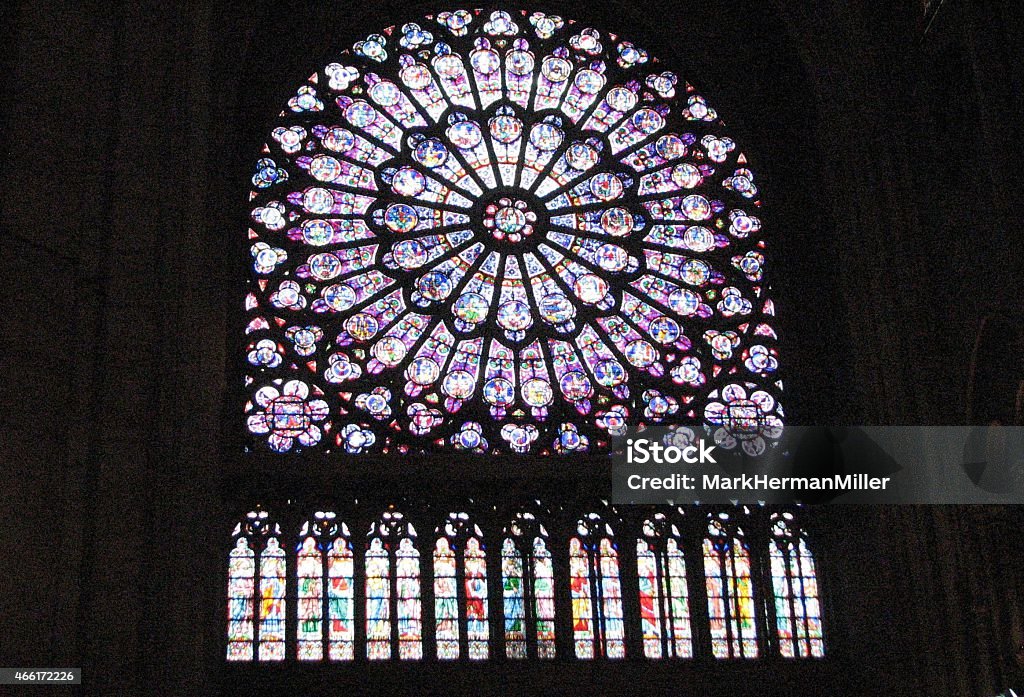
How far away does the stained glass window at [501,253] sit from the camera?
1064 centimetres

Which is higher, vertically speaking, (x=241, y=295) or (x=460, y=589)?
(x=241, y=295)

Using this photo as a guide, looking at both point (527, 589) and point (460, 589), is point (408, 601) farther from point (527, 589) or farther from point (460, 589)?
point (527, 589)

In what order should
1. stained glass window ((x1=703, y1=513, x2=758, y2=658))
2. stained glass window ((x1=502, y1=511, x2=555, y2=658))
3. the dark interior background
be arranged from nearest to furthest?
the dark interior background → stained glass window ((x1=502, y1=511, x2=555, y2=658)) → stained glass window ((x1=703, y1=513, x2=758, y2=658))

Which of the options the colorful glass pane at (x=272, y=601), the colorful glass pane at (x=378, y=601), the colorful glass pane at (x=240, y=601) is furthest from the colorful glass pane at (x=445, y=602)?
the colorful glass pane at (x=240, y=601)

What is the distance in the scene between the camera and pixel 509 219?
38.1ft

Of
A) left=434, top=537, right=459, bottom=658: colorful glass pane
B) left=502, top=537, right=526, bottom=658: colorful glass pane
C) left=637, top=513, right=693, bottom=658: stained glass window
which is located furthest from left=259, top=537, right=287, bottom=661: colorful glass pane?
left=637, top=513, right=693, bottom=658: stained glass window

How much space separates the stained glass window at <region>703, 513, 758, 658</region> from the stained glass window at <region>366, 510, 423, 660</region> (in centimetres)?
223

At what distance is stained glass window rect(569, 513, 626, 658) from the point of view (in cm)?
993

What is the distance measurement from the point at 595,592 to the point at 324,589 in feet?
6.64

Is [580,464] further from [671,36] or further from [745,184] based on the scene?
[671,36]

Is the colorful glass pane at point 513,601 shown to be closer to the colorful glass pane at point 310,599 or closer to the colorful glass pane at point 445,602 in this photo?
the colorful glass pane at point 445,602

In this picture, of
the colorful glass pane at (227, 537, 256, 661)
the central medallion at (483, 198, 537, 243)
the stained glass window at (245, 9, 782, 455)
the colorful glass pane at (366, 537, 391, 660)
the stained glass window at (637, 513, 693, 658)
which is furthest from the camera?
the central medallion at (483, 198, 537, 243)

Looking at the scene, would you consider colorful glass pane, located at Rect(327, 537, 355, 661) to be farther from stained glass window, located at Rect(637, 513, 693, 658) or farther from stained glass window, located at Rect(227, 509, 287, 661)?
stained glass window, located at Rect(637, 513, 693, 658)

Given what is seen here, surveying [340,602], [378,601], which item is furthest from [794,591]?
[340,602]
